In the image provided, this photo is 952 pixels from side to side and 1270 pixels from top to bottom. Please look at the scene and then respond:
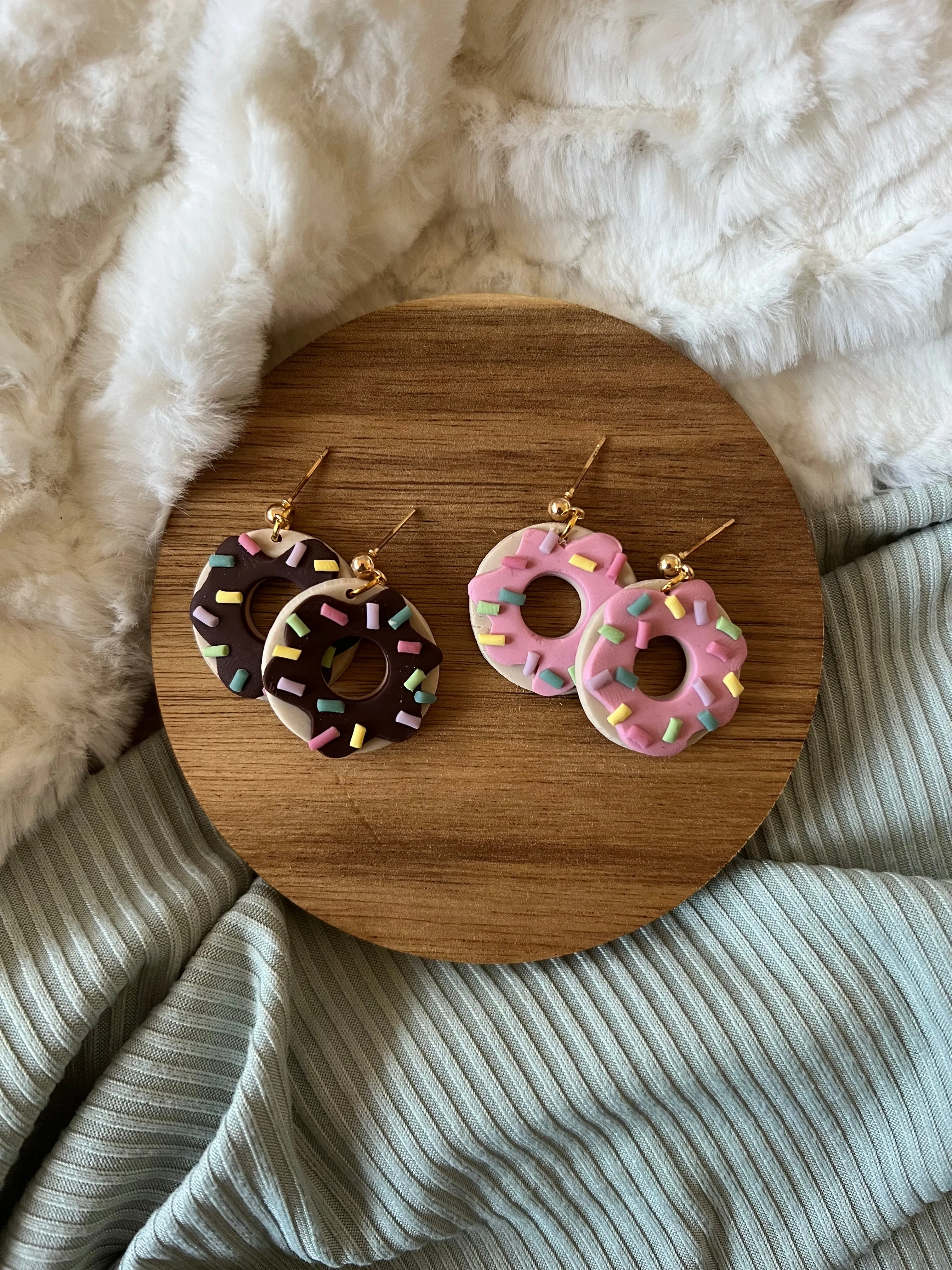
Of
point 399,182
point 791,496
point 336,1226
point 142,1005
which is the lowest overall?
point 336,1226

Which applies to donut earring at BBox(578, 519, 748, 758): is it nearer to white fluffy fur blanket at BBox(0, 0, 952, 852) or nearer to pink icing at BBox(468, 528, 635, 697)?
pink icing at BBox(468, 528, 635, 697)

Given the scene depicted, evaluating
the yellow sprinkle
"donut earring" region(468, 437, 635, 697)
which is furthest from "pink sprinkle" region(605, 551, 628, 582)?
the yellow sprinkle

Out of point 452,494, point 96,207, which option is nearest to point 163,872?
point 452,494

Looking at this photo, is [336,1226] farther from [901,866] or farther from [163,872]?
[901,866]

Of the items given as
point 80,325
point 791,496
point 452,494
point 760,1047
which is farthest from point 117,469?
point 760,1047

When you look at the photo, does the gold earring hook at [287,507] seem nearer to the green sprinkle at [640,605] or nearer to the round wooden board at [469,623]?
the round wooden board at [469,623]

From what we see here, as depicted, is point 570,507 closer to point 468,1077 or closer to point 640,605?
point 640,605

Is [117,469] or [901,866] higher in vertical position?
[117,469]
